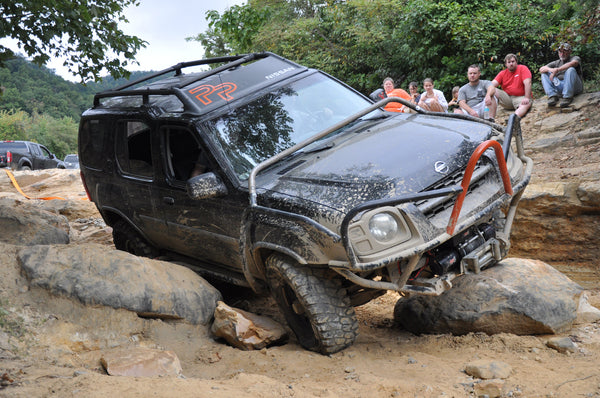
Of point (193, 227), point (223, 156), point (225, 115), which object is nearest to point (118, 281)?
point (193, 227)

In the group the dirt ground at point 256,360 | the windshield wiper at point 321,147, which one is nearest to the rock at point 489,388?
the dirt ground at point 256,360

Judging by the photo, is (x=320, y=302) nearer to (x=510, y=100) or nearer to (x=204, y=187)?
(x=204, y=187)

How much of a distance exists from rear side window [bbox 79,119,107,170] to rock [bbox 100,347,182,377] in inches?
103

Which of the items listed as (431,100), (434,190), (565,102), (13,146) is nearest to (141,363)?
(434,190)

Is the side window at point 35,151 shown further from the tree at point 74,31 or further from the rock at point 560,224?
the rock at point 560,224

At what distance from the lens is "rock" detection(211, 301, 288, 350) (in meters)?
4.29

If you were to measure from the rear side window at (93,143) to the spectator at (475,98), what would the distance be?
590 cm

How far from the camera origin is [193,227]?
483cm

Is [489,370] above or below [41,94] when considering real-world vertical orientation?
below

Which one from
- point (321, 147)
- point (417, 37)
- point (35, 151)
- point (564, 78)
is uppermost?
point (417, 37)

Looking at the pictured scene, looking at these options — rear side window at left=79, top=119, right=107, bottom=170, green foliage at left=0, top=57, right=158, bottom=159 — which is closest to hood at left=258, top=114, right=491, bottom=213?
rear side window at left=79, top=119, right=107, bottom=170

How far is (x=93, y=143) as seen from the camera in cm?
600

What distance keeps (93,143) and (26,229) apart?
1.46 m

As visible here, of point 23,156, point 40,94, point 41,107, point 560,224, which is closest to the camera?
point 560,224
